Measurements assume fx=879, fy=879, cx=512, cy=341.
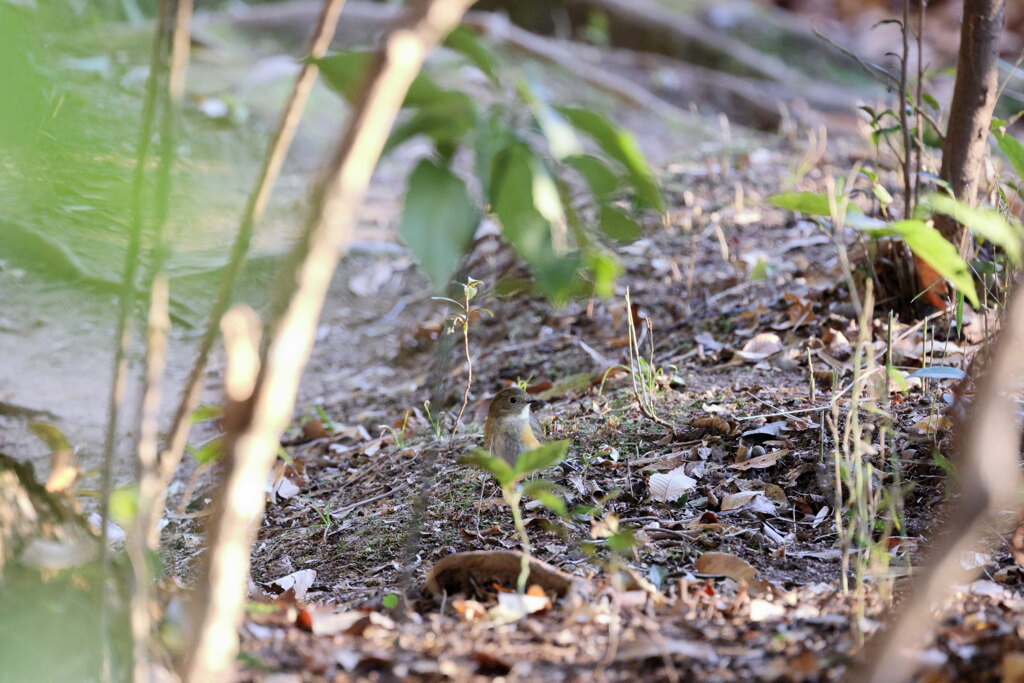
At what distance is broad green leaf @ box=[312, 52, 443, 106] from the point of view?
1.18 metres

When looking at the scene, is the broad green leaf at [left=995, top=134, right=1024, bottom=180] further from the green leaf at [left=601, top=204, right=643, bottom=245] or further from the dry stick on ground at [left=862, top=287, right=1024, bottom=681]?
the green leaf at [left=601, top=204, right=643, bottom=245]

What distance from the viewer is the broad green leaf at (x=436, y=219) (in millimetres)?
1152

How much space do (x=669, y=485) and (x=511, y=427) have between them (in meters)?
0.56

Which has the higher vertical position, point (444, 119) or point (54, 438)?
point (54, 438)

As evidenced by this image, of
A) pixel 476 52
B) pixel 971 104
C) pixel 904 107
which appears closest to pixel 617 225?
pixel 476 52

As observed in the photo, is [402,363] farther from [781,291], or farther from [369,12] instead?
[369,12]

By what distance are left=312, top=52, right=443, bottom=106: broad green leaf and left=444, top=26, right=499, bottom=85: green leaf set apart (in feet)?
0.22

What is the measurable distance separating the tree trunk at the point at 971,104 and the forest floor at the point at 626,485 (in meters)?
0.47

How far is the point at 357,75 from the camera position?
47.6 inches

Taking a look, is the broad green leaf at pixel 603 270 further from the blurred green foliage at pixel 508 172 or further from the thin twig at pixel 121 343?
the thin twig at pixel 121 343

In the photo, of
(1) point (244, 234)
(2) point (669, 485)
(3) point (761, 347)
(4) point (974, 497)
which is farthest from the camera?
(3) point (761, 347)

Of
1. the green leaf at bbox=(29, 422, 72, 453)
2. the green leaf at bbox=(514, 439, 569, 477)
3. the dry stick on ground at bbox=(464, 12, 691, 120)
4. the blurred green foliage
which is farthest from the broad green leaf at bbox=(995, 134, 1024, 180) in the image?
the dry stick on ground at bbox=(464, 12, 691, 120)

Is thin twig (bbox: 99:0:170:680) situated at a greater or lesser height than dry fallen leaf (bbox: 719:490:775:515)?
greater

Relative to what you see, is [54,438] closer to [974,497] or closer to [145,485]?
[145,485]
